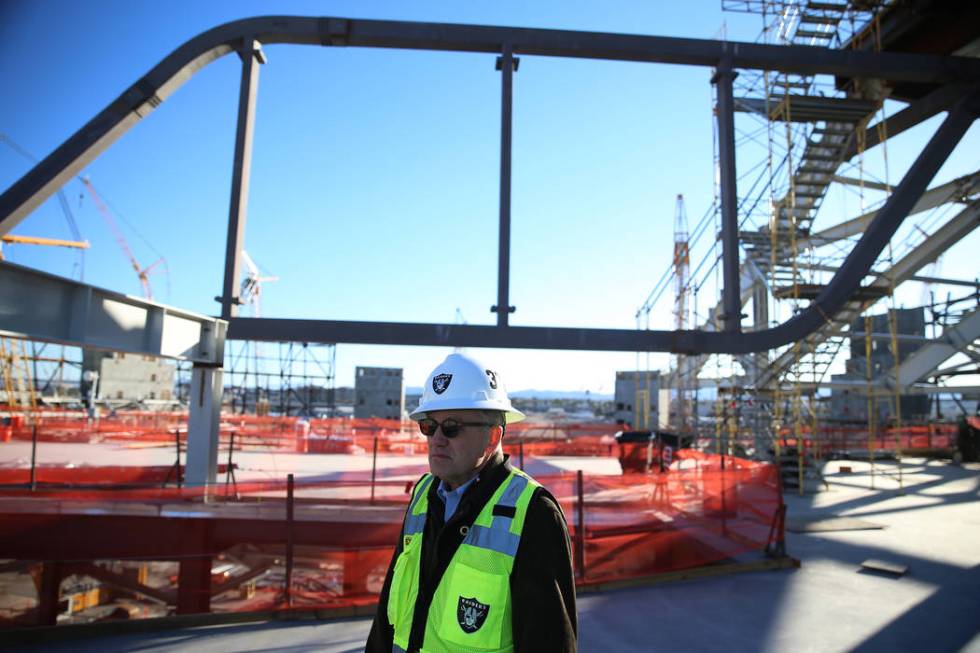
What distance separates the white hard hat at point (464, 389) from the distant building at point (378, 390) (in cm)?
4976

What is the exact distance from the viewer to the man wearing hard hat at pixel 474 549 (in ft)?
6.28

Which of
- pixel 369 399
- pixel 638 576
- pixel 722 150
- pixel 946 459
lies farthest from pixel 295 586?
pixel 369 399

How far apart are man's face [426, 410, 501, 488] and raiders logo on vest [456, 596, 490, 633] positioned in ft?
1.75

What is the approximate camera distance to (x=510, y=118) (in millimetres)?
10062

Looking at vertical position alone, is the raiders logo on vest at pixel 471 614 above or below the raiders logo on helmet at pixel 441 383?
below

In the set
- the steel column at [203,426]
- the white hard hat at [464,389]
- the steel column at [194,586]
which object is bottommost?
the steel column at [194,586]

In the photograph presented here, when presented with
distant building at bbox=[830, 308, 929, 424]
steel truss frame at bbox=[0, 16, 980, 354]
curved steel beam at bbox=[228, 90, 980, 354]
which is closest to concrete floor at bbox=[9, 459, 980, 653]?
curved steel beam at bbox=[228, 90, 980, 354]

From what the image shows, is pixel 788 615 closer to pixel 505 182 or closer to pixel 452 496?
pixel 452 496

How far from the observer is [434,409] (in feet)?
8.08

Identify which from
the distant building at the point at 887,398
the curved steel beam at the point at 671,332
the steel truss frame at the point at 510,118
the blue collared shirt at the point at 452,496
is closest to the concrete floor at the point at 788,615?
the curved steel beam at the point at 671,332

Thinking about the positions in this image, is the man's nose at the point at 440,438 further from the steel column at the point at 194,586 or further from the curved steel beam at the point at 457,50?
the curved steel beam at the point at 457,50

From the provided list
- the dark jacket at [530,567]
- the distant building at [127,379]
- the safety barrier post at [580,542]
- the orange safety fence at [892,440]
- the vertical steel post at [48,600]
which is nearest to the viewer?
the dark jacket at [530,567]

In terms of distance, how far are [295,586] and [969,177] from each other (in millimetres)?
21080

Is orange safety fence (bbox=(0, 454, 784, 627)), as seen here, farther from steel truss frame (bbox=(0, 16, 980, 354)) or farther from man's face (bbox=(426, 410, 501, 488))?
man's face (bbox=(426, 410, 501, 488))
